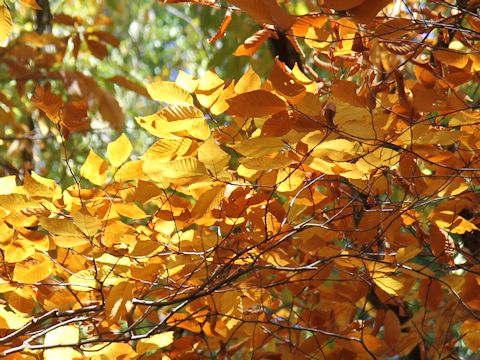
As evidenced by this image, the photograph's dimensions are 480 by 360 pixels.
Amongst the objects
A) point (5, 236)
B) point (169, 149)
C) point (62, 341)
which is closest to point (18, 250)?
point (5, 236)

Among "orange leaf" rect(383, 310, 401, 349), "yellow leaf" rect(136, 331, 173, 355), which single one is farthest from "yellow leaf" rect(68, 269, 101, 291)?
"orange leaf" rect(383, 310, 401, 349)

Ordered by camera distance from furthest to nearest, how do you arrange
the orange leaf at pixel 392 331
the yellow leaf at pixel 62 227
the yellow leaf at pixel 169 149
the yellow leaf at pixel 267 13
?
1. the orange leaf at pixel 392 331
2. the yellow leaf at pixel 169 149
3. the yellow leaf at pixel 62 227
4. the yellow leaf at pixel 267 13

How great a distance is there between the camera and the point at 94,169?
100 centimetres

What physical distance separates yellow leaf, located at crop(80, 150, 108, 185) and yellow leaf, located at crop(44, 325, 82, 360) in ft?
0.65

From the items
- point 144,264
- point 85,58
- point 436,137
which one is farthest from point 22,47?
point 85,58

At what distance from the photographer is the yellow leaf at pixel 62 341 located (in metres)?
0.96

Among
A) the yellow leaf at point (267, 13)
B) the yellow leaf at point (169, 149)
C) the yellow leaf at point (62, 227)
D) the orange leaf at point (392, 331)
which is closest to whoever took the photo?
the yellow leaf at point (267, 13)

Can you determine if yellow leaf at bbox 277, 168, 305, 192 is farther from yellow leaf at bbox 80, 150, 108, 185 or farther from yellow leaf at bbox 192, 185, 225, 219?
yellow leaf at bbox 80, 150, 108, 185

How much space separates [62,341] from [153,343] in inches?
4.7

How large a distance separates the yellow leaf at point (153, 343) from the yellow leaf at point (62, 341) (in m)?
0.08

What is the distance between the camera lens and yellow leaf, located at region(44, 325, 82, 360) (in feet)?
3.15

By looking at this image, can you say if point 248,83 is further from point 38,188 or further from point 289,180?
point 38,188

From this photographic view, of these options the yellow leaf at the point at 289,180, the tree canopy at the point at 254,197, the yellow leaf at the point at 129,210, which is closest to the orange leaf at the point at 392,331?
the tree canopy at the point at 254,197

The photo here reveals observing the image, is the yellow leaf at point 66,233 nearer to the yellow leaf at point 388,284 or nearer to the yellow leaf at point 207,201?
the yellow leaf at point 207,201
